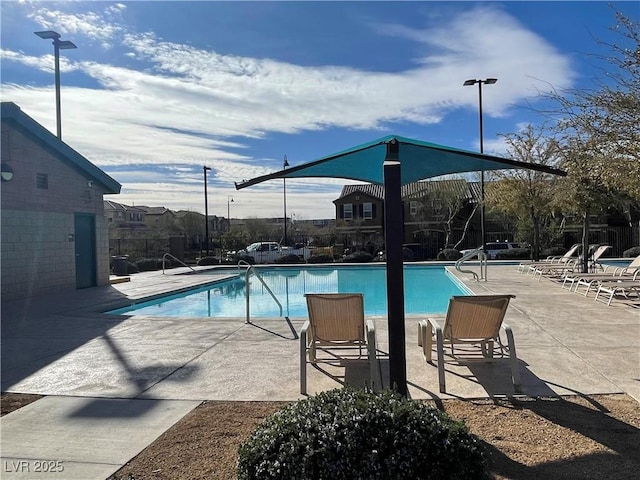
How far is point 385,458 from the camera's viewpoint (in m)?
2.37

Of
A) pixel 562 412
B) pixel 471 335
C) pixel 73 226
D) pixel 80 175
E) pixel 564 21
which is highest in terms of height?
pixel 564 21

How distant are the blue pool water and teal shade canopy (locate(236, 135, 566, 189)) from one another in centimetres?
526

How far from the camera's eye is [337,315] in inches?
211

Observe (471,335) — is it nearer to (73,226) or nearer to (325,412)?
(325,412)

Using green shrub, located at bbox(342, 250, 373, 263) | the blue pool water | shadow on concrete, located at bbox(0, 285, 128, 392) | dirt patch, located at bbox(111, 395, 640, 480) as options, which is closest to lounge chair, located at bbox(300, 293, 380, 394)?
dirt patch, located at bbox(111, 395, 640, 480)

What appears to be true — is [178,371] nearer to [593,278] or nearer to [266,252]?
[593,278]

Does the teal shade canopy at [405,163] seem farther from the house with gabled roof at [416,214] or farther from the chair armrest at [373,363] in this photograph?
the house with gabled roof at [416,214]

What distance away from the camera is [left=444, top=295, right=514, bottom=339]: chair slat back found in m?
5.12

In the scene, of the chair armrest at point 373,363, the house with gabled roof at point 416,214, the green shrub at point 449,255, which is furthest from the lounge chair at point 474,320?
the house with gabled roof at point 416,214

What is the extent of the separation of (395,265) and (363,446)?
5.92 feet

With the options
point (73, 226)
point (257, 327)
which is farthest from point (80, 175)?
point (257, 327)

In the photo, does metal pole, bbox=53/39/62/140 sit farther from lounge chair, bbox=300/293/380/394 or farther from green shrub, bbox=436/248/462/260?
green shrub, bbox=436/248/462/260

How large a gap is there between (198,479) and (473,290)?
10.8 metres

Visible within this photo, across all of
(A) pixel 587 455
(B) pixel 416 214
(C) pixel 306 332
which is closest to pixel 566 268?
(C) pixel 306 332
